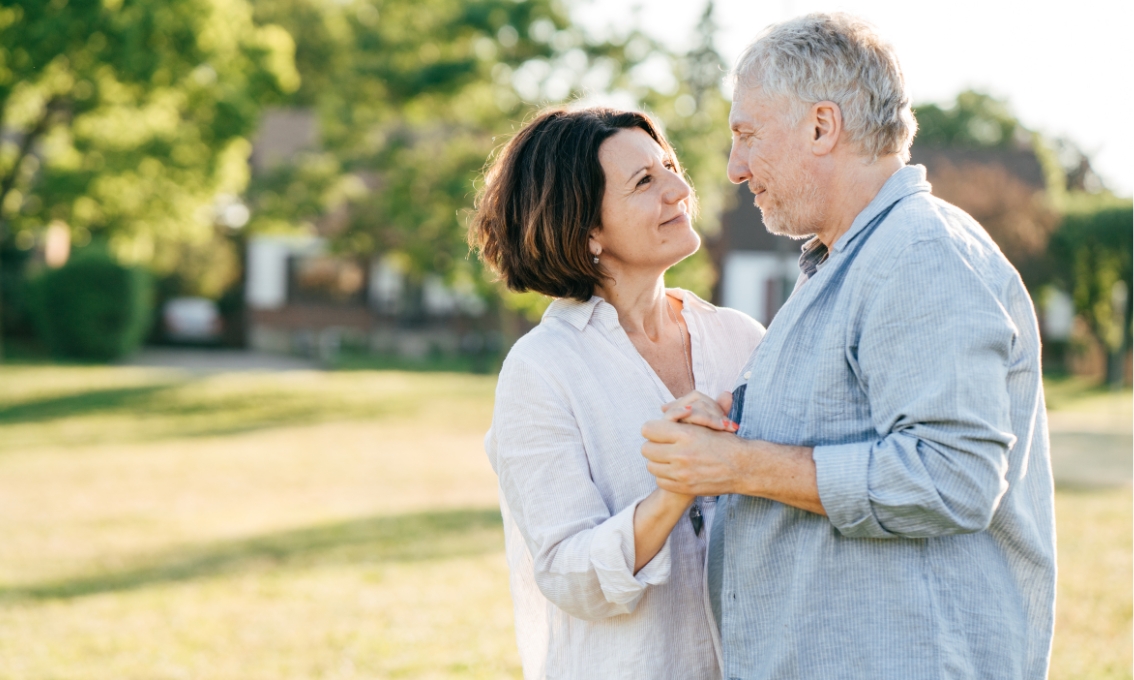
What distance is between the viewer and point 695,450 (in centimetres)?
182

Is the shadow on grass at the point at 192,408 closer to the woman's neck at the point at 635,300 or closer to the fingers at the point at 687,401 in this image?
the woman's neck at the point at 635,300

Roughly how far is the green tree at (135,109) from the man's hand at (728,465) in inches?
650

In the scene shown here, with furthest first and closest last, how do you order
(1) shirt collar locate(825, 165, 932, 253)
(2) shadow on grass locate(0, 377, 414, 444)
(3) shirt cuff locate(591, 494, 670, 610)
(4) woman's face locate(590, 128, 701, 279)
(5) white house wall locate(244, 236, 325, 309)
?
(5) white house wall locate(244, 236, 325, 309), (2) shadow on grass locate(0, 377, 414, 444), (4) woman's face locate(590, 128, 701, 279), (3) shirt cuff locate(591, 494, 670, 610), (1) shirt collar locate(825, 165, 932, 253)

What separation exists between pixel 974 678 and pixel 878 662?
163 mm

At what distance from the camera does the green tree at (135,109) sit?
Answer: 16.2 m

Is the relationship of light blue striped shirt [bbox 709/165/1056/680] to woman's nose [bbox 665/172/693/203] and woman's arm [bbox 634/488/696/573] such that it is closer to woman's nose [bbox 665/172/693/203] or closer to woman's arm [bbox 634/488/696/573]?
woman's arm [bbox 634/488/696/573]

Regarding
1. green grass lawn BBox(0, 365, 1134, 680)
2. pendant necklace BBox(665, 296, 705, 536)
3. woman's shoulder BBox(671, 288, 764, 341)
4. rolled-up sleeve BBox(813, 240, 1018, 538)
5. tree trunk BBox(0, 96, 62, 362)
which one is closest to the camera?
rolled-up sleeve BBox(813, 240, 1018, 538)

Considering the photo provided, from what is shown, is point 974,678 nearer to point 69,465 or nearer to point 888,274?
point 888,274

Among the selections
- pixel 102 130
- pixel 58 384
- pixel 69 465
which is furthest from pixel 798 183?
pixel 58 384

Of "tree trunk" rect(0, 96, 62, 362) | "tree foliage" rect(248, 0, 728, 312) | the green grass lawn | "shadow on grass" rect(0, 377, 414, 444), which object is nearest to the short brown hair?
the green grass lawn

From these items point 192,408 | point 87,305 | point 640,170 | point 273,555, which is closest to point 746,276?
point 192,408

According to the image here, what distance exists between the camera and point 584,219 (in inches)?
92.7

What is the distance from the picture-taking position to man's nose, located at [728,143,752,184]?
2.09 metres

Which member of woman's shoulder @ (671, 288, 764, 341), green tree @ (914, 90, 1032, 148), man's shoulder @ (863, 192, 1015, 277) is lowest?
woman's shoulder @ (671, 288, 764, 341)
